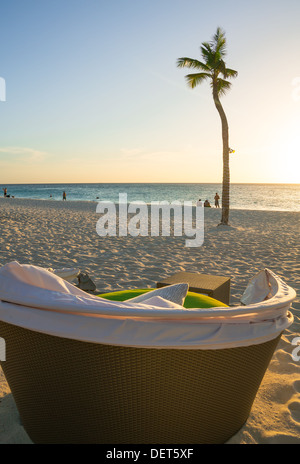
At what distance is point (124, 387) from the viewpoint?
1.58 m

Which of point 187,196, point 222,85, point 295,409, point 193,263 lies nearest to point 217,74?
point 222,85

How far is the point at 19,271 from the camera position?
5.52ft

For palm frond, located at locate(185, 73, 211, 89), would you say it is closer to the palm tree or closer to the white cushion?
the palm tree

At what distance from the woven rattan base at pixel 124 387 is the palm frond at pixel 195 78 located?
46.8 feet

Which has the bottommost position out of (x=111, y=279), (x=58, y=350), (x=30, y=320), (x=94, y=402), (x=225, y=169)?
(x=111, y=279)

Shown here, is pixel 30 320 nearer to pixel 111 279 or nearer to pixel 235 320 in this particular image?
pixel 235 320

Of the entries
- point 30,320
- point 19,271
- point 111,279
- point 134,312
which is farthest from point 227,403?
point 111,279

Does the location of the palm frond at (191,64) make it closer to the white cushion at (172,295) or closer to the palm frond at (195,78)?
the palm frond at (195,78)

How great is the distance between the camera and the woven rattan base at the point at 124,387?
1552 millimetres

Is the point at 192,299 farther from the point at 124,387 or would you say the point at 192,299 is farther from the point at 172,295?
the point at 124,387

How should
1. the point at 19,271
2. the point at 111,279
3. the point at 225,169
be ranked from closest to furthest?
the point at 19,271 < the point at 111,279 < the point at 225,169

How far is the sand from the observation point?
2350 millimetres

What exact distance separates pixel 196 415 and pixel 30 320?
38.9 inches

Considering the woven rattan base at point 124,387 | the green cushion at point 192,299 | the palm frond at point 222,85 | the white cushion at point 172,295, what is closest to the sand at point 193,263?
the woven rattan base at point 124,387
